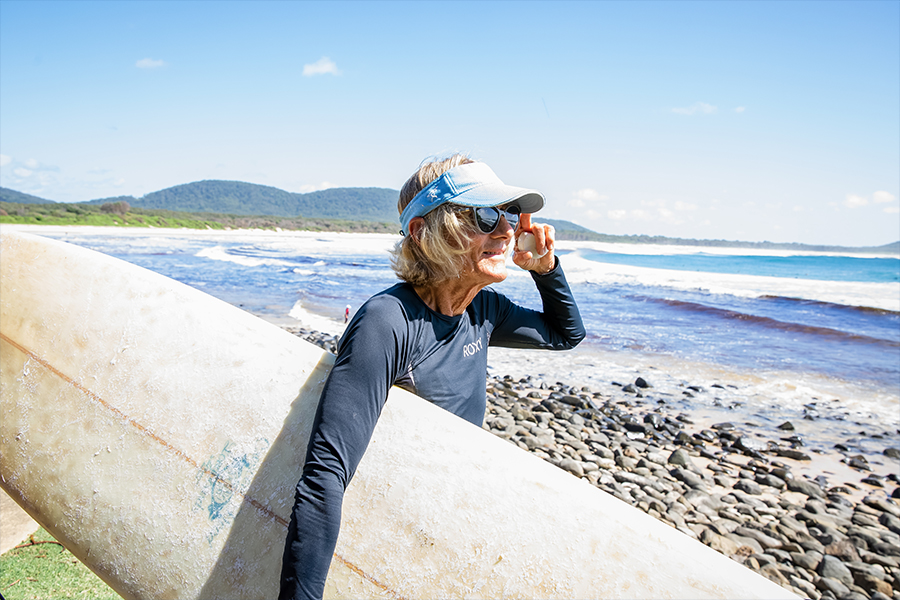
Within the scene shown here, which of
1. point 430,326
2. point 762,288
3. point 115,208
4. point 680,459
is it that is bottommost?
point 680,459

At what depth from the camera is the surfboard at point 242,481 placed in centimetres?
166

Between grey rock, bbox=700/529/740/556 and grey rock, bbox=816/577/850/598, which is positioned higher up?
grey rock, bbox=700/529/740/556

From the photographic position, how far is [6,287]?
2.20 metres

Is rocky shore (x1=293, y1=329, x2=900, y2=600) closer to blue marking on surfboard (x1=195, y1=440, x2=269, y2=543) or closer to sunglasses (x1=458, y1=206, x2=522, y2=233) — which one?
sunglasses (x1=458, y1=206, x2=522, y2=233)

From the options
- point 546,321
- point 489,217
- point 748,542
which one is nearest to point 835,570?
point 748,542

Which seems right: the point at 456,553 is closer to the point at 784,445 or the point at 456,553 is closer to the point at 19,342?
the point at 19,342

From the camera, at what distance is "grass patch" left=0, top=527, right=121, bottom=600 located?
2660mm

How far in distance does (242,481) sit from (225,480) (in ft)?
0.20

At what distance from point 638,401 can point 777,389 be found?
2999 millimetres

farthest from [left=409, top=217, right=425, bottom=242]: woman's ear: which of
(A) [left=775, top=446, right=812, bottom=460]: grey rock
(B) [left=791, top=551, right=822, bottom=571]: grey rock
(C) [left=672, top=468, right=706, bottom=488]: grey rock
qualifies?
(A) [left=775, top=446, right=812, bottom=460]: grey rock

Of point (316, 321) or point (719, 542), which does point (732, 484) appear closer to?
point (719, 542)

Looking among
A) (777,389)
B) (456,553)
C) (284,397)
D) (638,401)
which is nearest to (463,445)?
(456,553)

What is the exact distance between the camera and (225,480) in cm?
176

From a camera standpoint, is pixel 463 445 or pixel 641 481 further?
pixel 641 481
